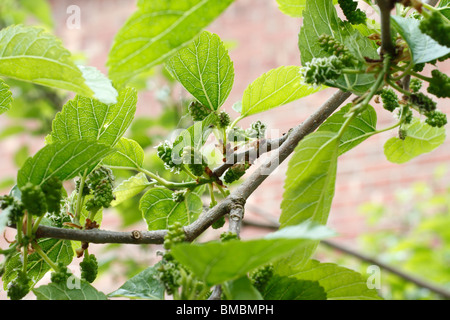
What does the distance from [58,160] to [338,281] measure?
0.29m

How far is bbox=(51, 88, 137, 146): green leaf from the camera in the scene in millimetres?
521

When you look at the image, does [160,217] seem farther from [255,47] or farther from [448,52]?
[255,47]

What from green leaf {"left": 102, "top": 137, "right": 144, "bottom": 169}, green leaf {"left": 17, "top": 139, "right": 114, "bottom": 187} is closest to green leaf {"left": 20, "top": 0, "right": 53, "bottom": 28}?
green leaf {"left": 102, "top": 137, "right": 144, "bottom": 169}

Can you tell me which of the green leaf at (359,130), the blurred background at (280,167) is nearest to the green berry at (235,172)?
the green leaf at (359,130)

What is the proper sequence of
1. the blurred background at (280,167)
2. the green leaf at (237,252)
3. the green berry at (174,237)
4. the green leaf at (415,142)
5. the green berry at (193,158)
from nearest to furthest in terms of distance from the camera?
the green leaf at (237,252) → the green berry at (174,237) → the green berry at (193,158) → the green leaf at (415,142) → the blurred background at (280,167)

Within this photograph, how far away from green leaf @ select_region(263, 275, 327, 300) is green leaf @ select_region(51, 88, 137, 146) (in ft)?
0.69

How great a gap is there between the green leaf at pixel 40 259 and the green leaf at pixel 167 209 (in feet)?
0.33

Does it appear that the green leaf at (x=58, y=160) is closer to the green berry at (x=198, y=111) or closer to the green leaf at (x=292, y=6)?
the green berry at (x=198, y=111)

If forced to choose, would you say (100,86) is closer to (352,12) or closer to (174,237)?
(174,237)

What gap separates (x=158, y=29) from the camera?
36 cm

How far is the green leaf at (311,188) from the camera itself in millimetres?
468

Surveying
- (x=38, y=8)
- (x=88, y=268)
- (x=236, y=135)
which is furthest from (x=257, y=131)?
(x=38, y=8)

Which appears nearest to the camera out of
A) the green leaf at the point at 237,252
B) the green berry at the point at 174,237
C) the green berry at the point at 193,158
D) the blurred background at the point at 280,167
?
the green leaf at the point at 237,252

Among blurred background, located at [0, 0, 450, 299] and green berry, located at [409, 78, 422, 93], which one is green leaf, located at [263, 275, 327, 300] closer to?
green berry, located at [409, 78, 422, 93]
